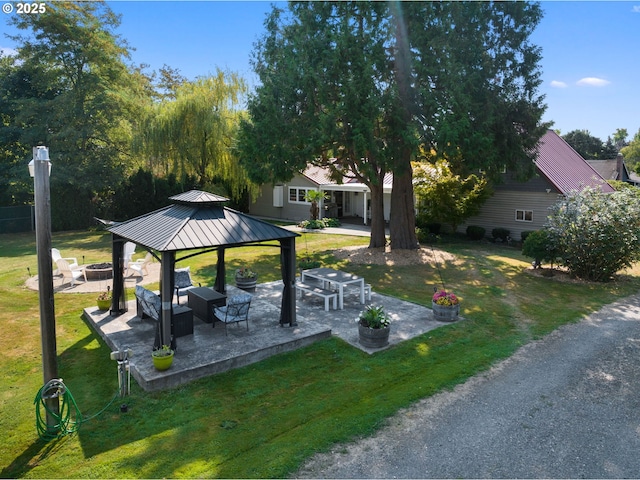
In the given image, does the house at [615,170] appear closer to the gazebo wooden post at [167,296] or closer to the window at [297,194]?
the window at [297,194]

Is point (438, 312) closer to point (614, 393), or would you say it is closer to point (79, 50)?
point (614, 393)

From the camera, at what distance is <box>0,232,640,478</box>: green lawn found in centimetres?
525

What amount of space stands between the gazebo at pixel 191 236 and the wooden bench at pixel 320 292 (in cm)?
165

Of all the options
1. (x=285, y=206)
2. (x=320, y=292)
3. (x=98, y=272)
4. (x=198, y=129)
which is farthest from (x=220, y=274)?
(x=285, y=206)

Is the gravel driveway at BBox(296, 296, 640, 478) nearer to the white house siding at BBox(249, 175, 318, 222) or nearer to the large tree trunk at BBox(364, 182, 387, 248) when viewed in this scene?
the large tree trunk at BBox(364, 182, 387, 248)

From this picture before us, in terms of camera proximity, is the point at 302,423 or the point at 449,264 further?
the point at 449,264

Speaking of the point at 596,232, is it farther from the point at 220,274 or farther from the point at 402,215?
the point at 220,274

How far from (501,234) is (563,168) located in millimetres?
5519

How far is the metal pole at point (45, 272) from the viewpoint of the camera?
5.37 metres

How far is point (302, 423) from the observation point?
601cm

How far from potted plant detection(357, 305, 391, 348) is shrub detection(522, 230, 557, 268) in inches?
353

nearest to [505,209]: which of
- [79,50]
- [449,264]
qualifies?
[449,264]

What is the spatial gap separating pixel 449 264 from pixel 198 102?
1666 centimetres

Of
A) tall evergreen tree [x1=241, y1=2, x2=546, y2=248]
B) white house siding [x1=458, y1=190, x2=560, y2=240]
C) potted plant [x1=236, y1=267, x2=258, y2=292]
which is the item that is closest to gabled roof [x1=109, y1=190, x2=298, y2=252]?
potted plant [x1=236, y1=267, x2=258, y2=292]
